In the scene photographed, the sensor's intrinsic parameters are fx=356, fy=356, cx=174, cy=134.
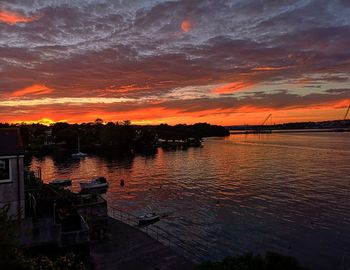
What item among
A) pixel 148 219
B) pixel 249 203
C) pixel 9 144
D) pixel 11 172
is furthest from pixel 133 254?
pixel 249 203

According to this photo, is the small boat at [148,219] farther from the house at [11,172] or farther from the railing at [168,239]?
the house at [11,172]

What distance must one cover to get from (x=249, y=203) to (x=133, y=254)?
33.4 m

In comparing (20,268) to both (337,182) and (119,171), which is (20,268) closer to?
(337,182)

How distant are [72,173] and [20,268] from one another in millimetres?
101430

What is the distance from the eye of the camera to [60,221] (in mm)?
28422

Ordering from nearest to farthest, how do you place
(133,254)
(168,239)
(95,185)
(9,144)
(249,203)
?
(9,144) < (133,254) < (168,239) < (249,203) < (95,185)

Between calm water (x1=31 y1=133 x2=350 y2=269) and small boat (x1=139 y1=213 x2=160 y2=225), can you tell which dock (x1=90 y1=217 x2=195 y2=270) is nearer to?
calm water (x1=31 y1=133 x2=350 y2=269)

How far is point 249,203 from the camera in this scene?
6600cm

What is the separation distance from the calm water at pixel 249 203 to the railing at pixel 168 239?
1047 mm

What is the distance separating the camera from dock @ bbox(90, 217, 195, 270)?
35.0 m

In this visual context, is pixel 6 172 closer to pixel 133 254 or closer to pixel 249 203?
pixel 133 254

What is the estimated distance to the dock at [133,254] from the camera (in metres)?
35.0

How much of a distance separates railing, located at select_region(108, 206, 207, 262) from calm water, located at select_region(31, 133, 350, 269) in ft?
3.44

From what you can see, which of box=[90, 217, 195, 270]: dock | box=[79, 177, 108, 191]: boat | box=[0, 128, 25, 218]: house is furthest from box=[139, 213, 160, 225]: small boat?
box=[79, 177, 108, 191]: boat
